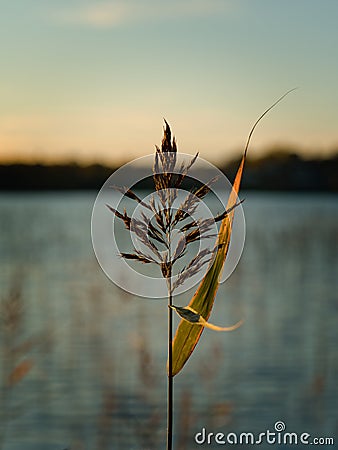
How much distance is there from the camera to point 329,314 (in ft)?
26.6

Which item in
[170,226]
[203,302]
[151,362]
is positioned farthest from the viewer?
[151,362]

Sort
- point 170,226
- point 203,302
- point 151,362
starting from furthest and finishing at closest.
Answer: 1. point 151,362
2. point 203,302
3. point 170,226

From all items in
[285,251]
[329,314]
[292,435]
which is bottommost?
[292,435]

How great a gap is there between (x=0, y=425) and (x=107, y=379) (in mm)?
1297

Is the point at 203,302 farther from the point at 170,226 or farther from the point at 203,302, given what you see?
the point at 170,226

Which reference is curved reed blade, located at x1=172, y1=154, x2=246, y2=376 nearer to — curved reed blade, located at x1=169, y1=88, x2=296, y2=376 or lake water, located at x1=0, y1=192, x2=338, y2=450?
curved reed blade, located at x1=169, y1=88, x2=296, y2=376

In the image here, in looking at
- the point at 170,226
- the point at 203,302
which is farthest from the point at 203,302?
the point at 170,226

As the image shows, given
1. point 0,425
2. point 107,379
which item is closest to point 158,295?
point 0,425

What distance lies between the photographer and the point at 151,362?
296cm

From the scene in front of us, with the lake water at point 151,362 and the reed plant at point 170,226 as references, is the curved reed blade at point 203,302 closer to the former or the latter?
the reed plant at point 170,226

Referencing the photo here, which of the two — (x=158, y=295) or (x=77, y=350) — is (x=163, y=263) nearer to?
(x=158, y=295)

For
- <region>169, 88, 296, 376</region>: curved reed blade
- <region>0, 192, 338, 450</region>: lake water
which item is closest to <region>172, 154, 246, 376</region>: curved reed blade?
<region>169, 88, 296, 376</region>: curved reed blade

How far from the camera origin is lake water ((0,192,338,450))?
183 inches

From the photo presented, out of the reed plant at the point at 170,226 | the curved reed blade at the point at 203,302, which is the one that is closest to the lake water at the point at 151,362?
the curved reed blade at the point at 203,302
